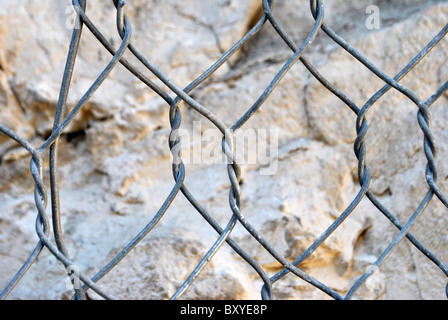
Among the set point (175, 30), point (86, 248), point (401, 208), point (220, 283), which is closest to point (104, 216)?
point (86, 248)

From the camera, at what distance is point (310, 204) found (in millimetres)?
703

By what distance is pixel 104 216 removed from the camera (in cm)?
73

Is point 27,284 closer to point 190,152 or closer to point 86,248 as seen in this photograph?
point 86,248

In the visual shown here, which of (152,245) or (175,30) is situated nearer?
(152,245)

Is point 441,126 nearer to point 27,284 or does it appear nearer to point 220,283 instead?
point 220,283

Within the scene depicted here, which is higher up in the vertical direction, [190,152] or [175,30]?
[175,30]

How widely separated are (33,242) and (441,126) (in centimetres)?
56
